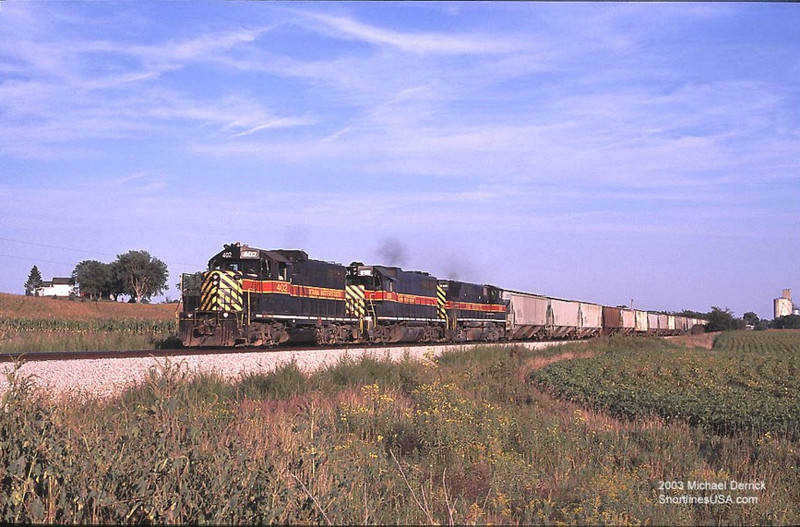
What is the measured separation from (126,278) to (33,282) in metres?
45.7

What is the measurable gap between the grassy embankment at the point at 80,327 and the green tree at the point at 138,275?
20613mm

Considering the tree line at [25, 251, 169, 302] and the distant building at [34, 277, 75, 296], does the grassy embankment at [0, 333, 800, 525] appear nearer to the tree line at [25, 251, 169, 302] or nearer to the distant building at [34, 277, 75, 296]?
the tree line at [25, 251, 169, 302]

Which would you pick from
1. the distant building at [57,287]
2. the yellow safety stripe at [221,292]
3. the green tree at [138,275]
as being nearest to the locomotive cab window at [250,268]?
the yellow safety stripe at [221,292]

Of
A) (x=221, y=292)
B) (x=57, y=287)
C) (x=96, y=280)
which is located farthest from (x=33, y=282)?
(x=221, y=292)

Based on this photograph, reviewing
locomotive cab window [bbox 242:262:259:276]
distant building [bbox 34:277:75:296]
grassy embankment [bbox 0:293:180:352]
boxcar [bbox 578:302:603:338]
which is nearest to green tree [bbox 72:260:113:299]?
distant building [bbox 34:277:75:296]

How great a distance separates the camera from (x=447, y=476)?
938 cm

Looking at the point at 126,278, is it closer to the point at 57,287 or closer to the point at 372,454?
the point at 57,287

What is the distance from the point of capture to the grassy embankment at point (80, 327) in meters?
23.0

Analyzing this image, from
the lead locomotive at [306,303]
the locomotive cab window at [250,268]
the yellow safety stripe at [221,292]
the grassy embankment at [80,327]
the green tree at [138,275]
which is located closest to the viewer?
the yellow safety stripe at [221,292]

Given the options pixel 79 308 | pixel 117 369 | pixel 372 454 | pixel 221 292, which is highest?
pixel 79 308

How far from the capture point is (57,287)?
411 ft

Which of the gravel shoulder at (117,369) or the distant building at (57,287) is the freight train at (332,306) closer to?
the gravel shoulder at (117,369)

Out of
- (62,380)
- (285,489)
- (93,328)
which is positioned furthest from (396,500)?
(93,328)

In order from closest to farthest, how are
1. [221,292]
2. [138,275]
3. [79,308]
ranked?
1. [221,292]
2. [79,308]
3. [138,275]
